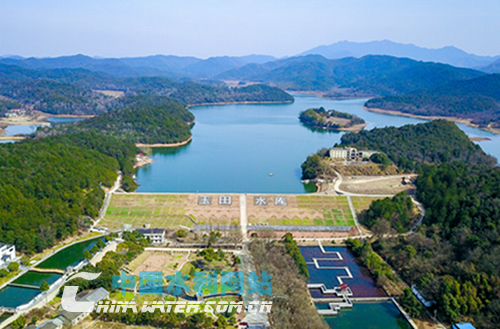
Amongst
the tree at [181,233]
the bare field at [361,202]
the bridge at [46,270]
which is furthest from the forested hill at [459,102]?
the bridge at [46,270]

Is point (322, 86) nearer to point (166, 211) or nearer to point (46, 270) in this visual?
point (166, 211)

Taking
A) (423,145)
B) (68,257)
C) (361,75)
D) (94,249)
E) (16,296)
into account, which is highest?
(361,75)

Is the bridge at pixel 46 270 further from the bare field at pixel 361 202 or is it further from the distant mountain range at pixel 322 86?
the distant mountain range at pixel 322 86

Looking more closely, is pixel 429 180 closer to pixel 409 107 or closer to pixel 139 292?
pixel 139 292

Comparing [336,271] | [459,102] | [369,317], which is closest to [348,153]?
[336,271]

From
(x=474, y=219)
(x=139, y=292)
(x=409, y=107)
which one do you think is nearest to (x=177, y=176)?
(x=139, y=292)
